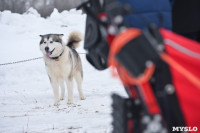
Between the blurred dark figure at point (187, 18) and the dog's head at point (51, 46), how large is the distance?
349cm

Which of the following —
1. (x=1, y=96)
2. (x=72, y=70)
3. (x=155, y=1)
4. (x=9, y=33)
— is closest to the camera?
(x=155, y=1)

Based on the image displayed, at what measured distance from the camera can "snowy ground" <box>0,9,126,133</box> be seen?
110 inches

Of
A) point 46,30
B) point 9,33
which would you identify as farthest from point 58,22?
point 9,33

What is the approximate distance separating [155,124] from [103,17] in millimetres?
455

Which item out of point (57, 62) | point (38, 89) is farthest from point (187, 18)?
point (38, 89)

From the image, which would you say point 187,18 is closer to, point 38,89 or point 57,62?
point 57,62

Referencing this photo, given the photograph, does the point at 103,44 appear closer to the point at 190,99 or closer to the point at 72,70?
the point at 190,99

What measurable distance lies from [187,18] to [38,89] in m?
5.10

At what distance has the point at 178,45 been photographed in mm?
982

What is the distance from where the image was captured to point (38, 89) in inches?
238

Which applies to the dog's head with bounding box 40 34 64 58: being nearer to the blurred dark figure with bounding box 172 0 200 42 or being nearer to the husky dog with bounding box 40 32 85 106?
the husky dog with bounding box 40 32 85 106

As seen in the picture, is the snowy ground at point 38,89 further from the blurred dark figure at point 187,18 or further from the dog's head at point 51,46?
the dog's head at point 51,46

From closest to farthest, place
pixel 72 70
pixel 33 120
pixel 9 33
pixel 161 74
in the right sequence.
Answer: pixel 161 74 → pixel 33 120 → pixel 72 70 → pixel 9 33

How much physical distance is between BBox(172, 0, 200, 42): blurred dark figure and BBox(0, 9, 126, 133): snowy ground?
60cm
